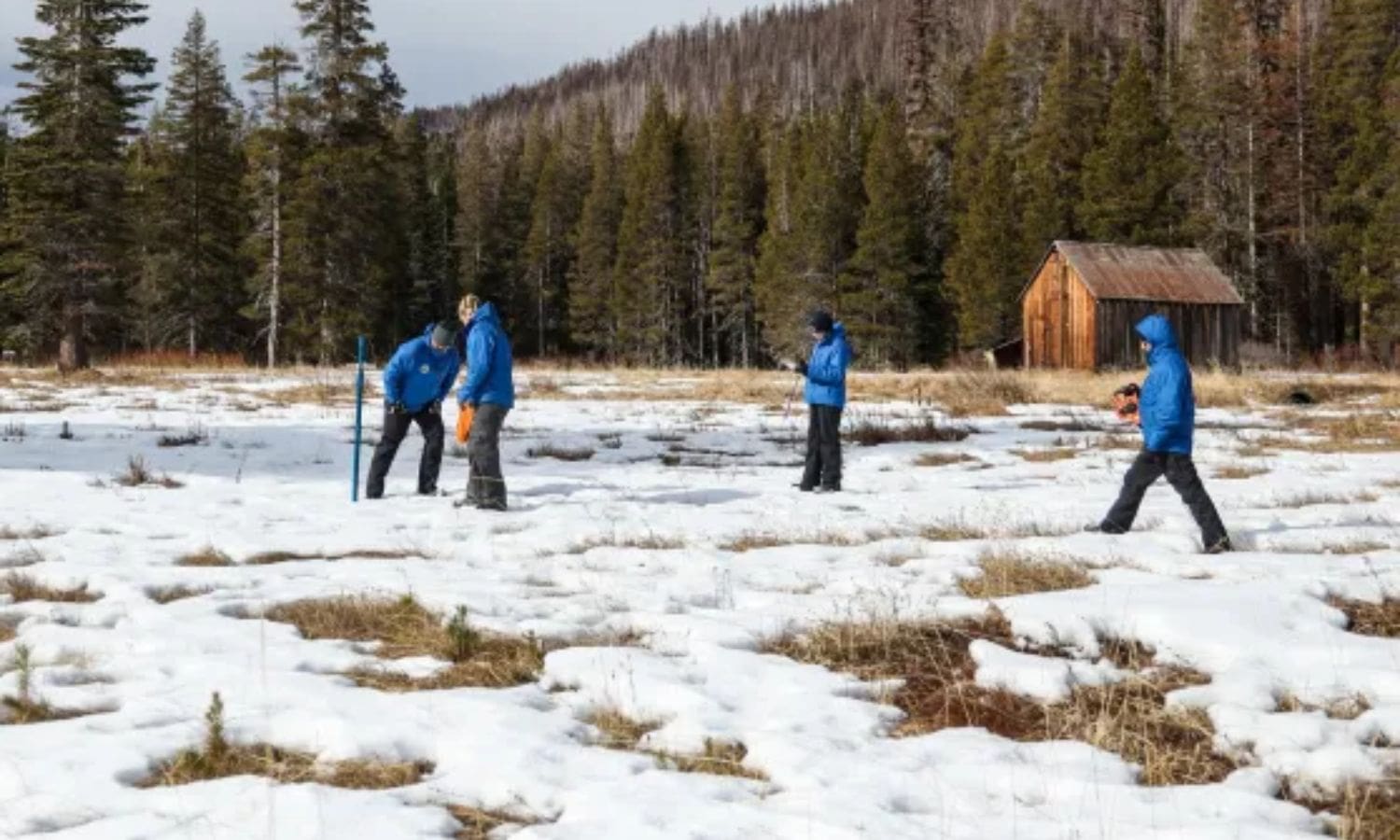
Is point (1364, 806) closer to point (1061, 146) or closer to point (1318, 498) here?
point (1318, 498)

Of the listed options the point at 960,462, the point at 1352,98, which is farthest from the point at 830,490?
the point at 1352,98

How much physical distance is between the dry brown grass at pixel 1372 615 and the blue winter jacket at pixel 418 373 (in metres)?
7.81

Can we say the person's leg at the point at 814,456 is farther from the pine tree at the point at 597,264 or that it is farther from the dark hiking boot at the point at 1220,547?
the pine tree at the point at 597,264

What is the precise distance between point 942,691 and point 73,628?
13.9 ft

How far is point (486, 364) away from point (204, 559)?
3.16 metres

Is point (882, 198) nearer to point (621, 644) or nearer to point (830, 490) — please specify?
point (830, 490)

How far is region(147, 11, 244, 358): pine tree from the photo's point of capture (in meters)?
45.1

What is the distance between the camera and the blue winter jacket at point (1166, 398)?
311 inches

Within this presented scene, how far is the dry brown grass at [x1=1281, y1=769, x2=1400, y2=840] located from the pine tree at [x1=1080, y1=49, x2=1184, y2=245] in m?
47.2

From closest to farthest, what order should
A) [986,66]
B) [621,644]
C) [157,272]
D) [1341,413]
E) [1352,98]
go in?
[621,644]
[1341,413]
[157,272]
[1352,98]
[986,66]

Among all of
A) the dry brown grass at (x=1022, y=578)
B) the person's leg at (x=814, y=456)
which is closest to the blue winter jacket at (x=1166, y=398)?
the dry brown grass at (x=1022, y=578)

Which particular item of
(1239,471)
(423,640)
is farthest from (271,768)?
(1239,471)

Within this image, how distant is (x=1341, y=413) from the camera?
19969 mm

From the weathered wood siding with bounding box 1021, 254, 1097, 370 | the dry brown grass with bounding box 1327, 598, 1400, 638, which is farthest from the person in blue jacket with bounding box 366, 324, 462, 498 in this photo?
the weathered wood siding with bounding box 1021, 254, 1097, 370
